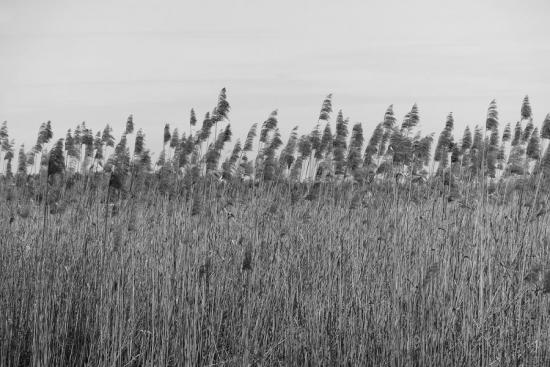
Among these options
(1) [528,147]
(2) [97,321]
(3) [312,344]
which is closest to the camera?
(3) [312,344]

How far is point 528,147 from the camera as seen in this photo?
647 centimetres

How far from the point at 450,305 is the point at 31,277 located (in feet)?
11.7

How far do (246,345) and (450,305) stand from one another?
159cm

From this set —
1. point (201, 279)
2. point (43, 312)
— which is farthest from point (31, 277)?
point (201, 279)

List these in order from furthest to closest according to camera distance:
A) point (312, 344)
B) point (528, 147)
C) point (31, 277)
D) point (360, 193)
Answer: point (360, 193)
point (528, 147)
point (31, 277)
point (312, 344)

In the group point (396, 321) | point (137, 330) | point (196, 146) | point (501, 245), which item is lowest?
point (137, 330)

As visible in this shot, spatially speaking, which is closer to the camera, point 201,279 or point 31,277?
point 201,279

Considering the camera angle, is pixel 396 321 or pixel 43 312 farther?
pixel 43 312

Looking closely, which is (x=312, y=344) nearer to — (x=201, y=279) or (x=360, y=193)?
(x=201, y=279)

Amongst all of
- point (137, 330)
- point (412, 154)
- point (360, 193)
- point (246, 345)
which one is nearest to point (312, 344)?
point (246, 345)

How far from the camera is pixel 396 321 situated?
405cm

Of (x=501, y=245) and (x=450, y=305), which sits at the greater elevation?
(x=501, y=245)

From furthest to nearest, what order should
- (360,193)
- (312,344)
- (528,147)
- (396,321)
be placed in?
1. (360,193)
2. (528,147)
3. (312,344)
4. (396,321)

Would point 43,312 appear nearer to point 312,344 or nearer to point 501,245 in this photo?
point 312,344
